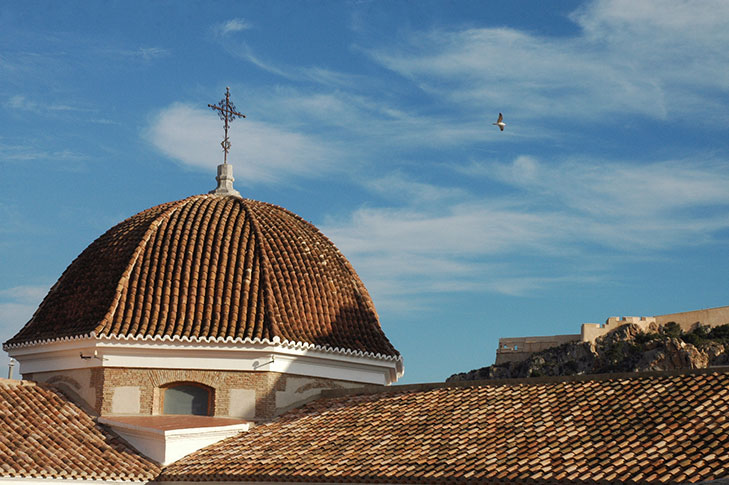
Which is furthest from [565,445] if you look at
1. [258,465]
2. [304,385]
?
[304,385]

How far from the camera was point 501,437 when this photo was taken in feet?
56.4

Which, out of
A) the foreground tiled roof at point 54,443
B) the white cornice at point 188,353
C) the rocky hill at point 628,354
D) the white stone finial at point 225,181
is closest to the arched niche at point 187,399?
the white cornice at point 188,353

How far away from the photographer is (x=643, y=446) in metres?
15.2

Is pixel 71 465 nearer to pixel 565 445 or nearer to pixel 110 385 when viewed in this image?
pixel 110 385

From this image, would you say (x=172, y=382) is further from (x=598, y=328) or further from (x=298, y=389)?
(x=598, y=328)

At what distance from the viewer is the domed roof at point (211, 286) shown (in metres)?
21.8

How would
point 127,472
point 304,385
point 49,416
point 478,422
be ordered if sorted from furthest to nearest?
point 304,385, point 49,416, point 127,472, point 478,422

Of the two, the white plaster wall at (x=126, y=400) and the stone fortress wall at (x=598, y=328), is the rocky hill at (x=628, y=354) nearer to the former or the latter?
the stone fortress wall at (x=598, y=328)

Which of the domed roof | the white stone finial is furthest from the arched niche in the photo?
the white stone finial

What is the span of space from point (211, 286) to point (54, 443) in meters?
5.14

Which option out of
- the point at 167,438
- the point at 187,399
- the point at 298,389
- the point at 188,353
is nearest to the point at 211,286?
the point at 188,353

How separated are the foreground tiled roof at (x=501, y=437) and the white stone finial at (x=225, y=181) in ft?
25.8

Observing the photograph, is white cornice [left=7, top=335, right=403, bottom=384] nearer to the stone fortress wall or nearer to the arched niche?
the arched niche

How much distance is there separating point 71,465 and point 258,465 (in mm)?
3830
